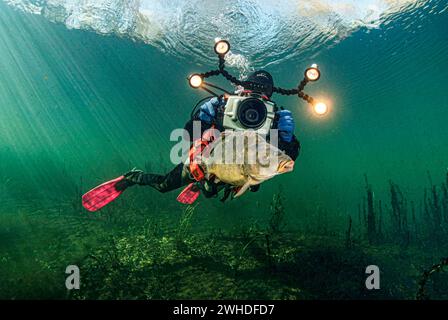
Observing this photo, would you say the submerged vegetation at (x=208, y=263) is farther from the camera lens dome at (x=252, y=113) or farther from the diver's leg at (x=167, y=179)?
the camera lens dome at (x=252, y=113)

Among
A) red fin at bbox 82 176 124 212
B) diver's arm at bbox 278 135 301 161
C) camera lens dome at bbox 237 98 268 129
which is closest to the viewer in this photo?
camera lens dome at bbox 237 98 268 129

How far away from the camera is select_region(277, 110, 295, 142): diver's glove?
3.46 m

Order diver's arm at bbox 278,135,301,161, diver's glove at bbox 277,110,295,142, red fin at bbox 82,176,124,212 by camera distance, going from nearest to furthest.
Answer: diver's glove at bbox 277,110,295,142
diver's arm at bbox 278,135,301,161
red fin at bbox 82,176,124,212

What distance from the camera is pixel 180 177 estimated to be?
4574mm

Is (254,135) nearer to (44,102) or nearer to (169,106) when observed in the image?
(169,106)

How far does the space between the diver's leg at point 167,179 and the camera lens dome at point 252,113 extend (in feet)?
5.08

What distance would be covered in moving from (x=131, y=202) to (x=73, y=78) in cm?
1849

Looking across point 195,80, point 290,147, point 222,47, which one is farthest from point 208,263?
point 222,47

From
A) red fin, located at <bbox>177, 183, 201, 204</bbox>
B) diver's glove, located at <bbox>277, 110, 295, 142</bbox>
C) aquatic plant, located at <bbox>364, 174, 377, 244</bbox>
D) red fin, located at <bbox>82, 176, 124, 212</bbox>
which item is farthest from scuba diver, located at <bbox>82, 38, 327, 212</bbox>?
aquatic plant, located at <bbox>364, 174, 377, 244</bbox>

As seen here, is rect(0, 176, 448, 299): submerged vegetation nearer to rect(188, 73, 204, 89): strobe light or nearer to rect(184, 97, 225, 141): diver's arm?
rect(184, 97, 225, 141): diver's arm

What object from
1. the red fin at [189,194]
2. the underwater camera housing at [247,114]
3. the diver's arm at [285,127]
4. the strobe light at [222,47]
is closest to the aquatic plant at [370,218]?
the red fin at [189,194]

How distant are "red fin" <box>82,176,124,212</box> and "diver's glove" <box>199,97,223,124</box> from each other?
2.78 metres

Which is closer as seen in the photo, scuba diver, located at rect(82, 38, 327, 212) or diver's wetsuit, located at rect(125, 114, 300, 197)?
scuba diver, located at rect(82, 38, 327, 212)

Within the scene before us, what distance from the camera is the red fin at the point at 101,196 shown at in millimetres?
5254
